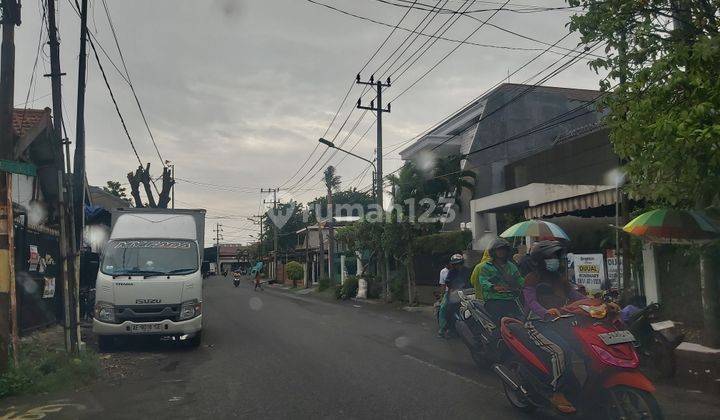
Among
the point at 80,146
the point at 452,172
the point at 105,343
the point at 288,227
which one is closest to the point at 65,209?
the point at 105,343

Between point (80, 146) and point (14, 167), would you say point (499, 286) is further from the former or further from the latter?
point (80, 146)

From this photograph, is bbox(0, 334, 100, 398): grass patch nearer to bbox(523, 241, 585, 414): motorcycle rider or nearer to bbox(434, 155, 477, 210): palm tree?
bbox(523, 241, 585, 414): motorcycle rider

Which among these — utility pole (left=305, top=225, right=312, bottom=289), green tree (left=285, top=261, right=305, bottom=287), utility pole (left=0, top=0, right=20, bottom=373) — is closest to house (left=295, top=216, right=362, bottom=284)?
utility pole (left=305, top=225, right=312, bottom=289)

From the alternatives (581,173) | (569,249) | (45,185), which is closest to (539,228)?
(569,249)

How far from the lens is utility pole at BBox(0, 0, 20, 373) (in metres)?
7.54

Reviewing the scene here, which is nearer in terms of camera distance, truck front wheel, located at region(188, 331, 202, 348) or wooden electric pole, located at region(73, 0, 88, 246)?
truck front wheel, located at region(188, 331, 202, 348)

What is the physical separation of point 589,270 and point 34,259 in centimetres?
1251

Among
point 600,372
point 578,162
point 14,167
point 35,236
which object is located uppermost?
point 578,162

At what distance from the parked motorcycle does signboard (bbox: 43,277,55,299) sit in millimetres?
12778

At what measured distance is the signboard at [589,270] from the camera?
12.4 metres

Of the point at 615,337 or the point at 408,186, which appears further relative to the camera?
the point at 408,186

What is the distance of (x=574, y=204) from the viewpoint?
48.9 feet

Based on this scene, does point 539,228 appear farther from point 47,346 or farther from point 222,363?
point 47,346

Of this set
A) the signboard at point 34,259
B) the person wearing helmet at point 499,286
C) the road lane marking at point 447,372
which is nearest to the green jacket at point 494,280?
the person wearing helmet at point 499,286
